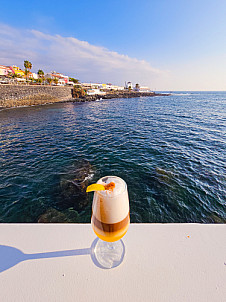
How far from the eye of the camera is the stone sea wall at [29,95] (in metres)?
29.5

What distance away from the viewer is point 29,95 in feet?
115

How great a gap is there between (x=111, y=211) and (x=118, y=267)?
0.50 metres

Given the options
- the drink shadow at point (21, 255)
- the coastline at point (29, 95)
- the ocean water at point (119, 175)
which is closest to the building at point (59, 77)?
the coastline at point (29, 95)

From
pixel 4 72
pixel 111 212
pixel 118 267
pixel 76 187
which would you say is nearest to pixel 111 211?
pixel 111 212

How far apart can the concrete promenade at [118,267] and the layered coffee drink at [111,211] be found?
30cm

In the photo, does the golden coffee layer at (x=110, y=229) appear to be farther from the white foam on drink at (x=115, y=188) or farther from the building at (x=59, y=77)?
the building at (x=59, y=77)

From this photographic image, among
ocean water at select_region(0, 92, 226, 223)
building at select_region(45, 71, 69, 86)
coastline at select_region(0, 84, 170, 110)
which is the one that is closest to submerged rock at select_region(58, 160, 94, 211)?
ocean water at select_region(0, 92, 226, 223)

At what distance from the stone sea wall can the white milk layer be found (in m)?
37.4

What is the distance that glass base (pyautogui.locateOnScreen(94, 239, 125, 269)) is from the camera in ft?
3.83

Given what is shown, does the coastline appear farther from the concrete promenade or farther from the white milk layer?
the white milk layer

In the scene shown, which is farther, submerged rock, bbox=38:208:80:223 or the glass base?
submerged rock, bbox=38:208:80:223

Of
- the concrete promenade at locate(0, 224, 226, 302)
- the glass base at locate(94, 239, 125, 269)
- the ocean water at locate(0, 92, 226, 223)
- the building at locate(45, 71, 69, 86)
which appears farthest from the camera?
the building at locate(45, 71, 69, 86)

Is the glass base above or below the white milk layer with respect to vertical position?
below

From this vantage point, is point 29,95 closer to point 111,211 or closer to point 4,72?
point 4,72
